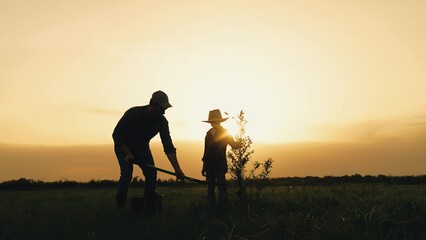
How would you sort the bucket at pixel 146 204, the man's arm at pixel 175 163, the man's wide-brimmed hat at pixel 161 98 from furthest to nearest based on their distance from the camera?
the man's arm at pixel 175 163
the man's wide-brimmed hat at pixel 161 98
the bucket at pixel 146 204

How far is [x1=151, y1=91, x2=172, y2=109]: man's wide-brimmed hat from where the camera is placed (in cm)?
752

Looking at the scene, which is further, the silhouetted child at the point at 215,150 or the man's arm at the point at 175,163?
the silhouetted child at the point at 215,150

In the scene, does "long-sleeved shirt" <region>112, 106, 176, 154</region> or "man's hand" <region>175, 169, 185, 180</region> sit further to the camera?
"long-sleeved shirt" <region>112, 106, 176, 154</region>

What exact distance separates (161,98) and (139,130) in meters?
0.95

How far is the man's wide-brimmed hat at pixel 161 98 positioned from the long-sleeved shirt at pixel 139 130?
1.68 feet

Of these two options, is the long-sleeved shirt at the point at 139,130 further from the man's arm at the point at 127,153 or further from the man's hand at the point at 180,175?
the man's hand at the point at 180,175

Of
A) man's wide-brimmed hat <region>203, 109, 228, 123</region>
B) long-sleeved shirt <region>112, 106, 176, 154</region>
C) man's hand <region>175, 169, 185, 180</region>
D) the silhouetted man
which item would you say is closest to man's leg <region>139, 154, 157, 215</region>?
the silhouetted man

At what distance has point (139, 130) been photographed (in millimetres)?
8109

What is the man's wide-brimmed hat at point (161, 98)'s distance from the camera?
752 cm

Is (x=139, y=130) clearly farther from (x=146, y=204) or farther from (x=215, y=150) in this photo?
(x=215, y=150)

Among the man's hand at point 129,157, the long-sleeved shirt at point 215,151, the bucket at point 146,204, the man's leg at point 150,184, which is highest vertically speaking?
the long-sleeved shirt at point 215,151

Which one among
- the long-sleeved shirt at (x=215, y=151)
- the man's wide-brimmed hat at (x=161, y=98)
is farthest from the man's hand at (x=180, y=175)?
the long-sleeved shirt at (x=215, y=151)

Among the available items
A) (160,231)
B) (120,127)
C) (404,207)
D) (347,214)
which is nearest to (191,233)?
(160,231)

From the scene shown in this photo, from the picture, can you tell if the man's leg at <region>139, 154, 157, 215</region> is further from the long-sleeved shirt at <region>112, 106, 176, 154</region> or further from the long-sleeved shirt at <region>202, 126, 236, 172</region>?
the long-sleeved shirt at <region>202, 126, 236, 172</region>
